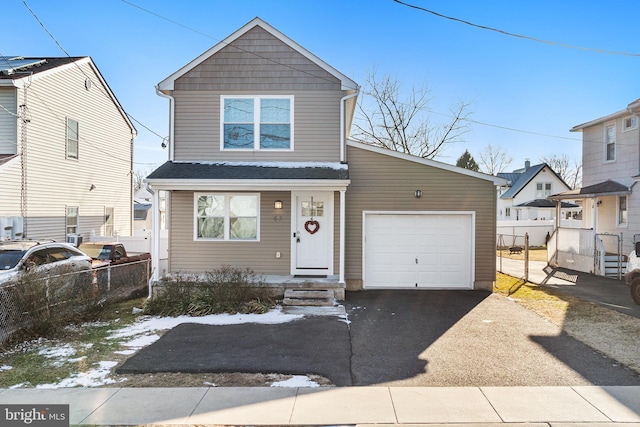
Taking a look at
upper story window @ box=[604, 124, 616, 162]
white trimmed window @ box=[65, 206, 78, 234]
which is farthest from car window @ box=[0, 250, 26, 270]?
upper story window @ box=[604, 124, 616, 162]

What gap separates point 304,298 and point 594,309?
6536mm

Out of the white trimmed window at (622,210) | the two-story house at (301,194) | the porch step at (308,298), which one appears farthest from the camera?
the white trimmed window at (622,210)

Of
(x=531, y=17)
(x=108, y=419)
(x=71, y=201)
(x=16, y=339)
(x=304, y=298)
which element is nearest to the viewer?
(x=108, y=419)

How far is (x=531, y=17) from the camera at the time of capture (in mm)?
10617

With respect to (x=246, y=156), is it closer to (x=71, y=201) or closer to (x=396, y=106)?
(x=71, y=201)

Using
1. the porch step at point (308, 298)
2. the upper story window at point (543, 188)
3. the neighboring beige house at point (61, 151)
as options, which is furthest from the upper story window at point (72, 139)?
the upper story window at point (543, 188)

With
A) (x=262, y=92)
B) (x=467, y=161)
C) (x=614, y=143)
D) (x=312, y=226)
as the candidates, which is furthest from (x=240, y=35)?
(x=467, y=161)

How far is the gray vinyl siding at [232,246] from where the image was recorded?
1105 centimetres

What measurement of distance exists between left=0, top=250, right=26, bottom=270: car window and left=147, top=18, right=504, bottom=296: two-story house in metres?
3.63

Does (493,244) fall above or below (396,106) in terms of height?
below

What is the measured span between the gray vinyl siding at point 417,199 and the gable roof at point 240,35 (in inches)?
92.5

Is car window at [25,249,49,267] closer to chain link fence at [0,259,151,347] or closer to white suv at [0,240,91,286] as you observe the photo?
white suv at [0,240,91,286]

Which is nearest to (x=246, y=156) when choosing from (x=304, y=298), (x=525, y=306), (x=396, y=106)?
(x=304, y=298)

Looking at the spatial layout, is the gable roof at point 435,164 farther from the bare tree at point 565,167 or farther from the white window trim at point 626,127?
the bare tree at point 565,167
